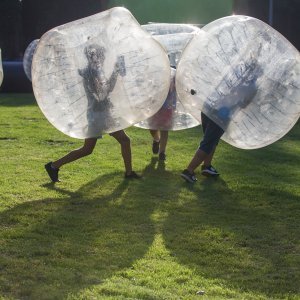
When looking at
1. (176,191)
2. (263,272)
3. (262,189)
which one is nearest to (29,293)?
(263,272)

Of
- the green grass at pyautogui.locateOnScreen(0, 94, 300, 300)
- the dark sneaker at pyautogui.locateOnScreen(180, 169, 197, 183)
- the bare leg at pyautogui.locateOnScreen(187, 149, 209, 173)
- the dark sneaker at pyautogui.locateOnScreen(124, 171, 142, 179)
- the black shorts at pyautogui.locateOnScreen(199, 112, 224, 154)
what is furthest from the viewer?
the dark sneaker at pyautogui.locateOnScreen(124, 171, 142, 179)

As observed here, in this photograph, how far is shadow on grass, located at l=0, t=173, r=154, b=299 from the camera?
14.2ft

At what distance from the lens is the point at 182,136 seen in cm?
1041

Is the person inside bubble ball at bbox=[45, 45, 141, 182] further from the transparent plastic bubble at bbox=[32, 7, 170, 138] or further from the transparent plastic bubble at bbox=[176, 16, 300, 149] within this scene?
the transparent plastic bubble at bbox=[176, 16, 300, 149]

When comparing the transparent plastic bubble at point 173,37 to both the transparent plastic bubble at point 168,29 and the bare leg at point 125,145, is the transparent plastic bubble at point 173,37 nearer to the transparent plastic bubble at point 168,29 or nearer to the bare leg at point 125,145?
the transparent plastic bubble at point 168,29

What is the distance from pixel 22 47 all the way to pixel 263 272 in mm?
17430

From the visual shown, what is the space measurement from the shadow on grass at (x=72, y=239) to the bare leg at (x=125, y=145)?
14.5 inches

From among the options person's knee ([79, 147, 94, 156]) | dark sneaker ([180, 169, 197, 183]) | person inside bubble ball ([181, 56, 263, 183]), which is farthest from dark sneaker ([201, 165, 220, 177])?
person's knee ([79, 147, 94, 156])

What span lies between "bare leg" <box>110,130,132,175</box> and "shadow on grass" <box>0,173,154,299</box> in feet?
1.21

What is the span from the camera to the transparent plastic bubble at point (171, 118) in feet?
24.8

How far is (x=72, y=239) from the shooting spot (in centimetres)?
525

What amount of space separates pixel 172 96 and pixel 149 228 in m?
2.25

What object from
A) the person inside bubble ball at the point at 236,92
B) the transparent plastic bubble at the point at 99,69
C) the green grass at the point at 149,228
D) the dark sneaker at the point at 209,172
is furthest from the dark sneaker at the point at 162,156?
the transparent plastic bubble at the point at 99,69

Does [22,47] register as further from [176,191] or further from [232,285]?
[232,285]
